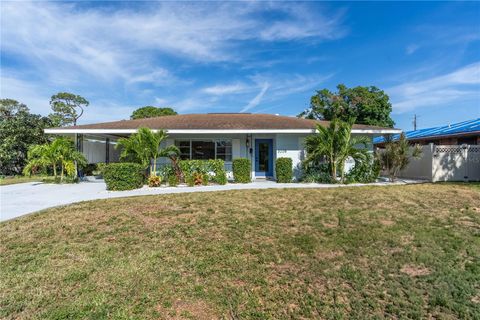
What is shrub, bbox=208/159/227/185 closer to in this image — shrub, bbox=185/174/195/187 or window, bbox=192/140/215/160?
shrub, bbox=185/174/195/187

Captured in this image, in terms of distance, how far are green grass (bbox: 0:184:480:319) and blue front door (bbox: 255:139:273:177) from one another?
7.88 metres

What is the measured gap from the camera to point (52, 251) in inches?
197

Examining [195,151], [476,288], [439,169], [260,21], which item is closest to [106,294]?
[476,288]

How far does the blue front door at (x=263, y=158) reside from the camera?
15451mm

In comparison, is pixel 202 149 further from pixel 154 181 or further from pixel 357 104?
pixel 357 104

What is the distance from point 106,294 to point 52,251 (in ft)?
6.80

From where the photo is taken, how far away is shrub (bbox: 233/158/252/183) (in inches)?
510

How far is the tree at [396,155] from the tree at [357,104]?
1677 cm

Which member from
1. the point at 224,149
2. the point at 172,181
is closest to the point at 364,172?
the point at 224,149

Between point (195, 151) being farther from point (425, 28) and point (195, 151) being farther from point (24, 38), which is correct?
point (425, 28)

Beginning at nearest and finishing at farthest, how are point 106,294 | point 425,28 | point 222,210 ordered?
point 106,294
point 222,210
point 425,28

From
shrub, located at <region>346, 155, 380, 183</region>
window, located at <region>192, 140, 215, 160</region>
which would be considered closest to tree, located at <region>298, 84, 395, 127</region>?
shrub, located at <region>346, 155, 380, 183</region>

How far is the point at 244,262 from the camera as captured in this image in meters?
4.55

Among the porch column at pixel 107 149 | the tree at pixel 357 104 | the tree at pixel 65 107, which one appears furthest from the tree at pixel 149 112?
the tree at pixel 357 104
